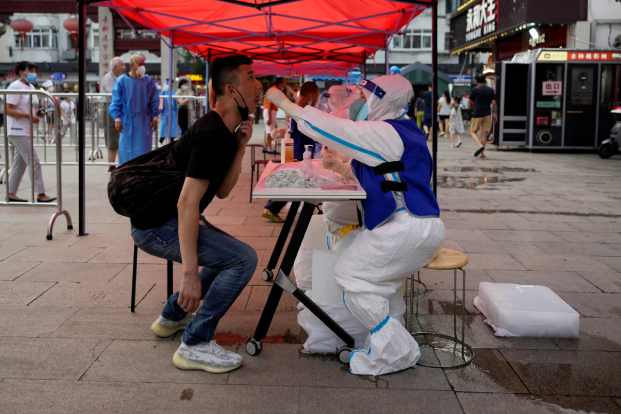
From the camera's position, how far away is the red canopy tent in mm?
6988

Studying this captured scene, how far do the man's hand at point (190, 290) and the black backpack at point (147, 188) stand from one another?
16.1 inches

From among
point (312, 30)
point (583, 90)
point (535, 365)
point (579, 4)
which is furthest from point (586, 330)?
point (579, 4)

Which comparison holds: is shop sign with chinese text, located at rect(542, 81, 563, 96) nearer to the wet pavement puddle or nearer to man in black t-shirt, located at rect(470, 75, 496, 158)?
man in black t-shirt, located at rect(470, 75, 496, 158)

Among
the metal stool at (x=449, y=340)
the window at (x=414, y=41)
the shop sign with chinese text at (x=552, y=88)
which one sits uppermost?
the window at (x=414, y=41)

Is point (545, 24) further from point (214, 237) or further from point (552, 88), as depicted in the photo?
point (214, 237)

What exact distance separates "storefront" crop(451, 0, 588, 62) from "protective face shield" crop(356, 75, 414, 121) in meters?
17.4

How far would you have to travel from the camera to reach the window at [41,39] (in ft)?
209

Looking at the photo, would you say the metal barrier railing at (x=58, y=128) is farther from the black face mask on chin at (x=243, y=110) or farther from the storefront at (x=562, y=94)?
the storefront at (x=562, y=94)

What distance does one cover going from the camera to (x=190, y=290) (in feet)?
11.4

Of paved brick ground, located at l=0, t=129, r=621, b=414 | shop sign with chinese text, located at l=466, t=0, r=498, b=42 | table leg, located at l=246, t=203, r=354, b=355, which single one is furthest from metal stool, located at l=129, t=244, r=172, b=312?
shop sign with chinese text, located at l=466, t=0, r=498, b=42

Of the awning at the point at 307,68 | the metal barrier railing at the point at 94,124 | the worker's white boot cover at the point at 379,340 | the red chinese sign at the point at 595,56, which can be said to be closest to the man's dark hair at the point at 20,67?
the metal barrier railing at the point at 94,124

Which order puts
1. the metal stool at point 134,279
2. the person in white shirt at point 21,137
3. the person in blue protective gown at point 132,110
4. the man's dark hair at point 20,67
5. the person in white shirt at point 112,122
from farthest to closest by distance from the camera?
the person in white shirt at point 112,122 < the person in blue protective gown at point 132,110 < the man's dark hair at point 20,67 < the person in white shirt at point 21,137 < the metal stool at point 134,279

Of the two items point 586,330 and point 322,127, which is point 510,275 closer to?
point 586,330

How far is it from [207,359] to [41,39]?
66588 mm
